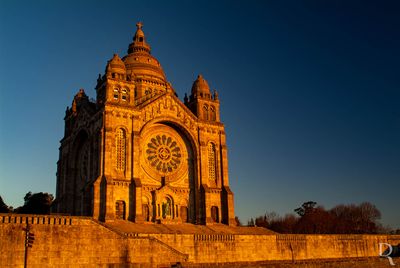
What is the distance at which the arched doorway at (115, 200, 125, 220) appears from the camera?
52522 millimetres

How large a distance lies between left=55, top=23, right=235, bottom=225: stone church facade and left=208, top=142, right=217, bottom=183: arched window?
0.14 metres

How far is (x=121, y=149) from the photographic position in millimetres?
55406

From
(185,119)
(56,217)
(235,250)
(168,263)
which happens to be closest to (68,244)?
(56,217)

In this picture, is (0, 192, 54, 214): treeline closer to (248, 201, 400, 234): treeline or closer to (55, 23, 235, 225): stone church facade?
(55, 23, 235, 225): stone church facade

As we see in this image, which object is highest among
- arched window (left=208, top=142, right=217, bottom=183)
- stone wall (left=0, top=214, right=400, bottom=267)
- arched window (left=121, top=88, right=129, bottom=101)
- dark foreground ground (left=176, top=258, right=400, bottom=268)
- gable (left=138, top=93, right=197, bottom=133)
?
arched window (left=121, top=88, right=129, bottom=101)

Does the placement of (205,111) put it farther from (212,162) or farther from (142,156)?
(142,156)

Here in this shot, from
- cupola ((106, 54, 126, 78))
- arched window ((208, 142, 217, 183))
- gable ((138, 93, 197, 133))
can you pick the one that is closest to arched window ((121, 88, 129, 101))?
cupola ((106, 54, 126, 78))

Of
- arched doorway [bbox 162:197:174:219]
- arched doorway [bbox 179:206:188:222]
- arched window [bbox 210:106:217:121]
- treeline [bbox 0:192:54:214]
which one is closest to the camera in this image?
arched doorway [bbox 162:197:174:219]

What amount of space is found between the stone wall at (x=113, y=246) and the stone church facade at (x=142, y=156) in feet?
30.3

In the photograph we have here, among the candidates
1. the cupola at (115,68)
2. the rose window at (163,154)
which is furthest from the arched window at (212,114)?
the cupola at (115,68)

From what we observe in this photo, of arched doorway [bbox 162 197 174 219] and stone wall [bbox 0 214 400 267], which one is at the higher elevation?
arched doorway [bbox 162 197 174 219]

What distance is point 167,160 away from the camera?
→ 5975cm

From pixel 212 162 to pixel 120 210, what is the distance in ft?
51.5

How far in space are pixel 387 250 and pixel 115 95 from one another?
1669 inches
